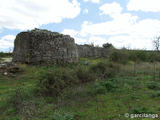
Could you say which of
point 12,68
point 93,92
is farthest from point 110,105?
point 12,68

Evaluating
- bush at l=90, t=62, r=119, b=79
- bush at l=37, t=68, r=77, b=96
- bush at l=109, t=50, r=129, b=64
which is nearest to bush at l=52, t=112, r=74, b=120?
bush at l=37, t=68, r=77, b=96

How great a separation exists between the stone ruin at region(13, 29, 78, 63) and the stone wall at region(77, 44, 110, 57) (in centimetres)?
640

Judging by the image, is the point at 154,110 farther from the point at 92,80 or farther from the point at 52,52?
the point at 52,52

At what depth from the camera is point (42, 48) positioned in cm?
1012

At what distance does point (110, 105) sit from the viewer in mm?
4305

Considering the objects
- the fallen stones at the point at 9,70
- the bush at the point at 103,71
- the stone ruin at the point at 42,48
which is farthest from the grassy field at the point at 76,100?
the stone ruin at the point at 42,48

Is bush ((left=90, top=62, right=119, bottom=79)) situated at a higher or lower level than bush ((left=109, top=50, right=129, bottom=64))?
lower

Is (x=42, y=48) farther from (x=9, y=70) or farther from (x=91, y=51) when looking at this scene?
(x=91, y=51)

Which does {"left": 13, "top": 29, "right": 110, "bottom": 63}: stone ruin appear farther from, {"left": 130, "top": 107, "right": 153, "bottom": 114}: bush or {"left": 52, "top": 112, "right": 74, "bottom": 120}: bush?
{"left": 130, "top": 107, "right": 153, "bottom": 114}: bush

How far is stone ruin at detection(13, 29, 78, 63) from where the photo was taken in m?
10.0

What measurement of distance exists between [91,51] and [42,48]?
855 centimetres

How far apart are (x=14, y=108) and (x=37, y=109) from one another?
0.70 metres

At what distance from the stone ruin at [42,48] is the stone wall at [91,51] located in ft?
21.0

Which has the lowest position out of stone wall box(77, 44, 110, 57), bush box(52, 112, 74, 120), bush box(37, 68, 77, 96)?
bush box(52, 112, 74, 120)
